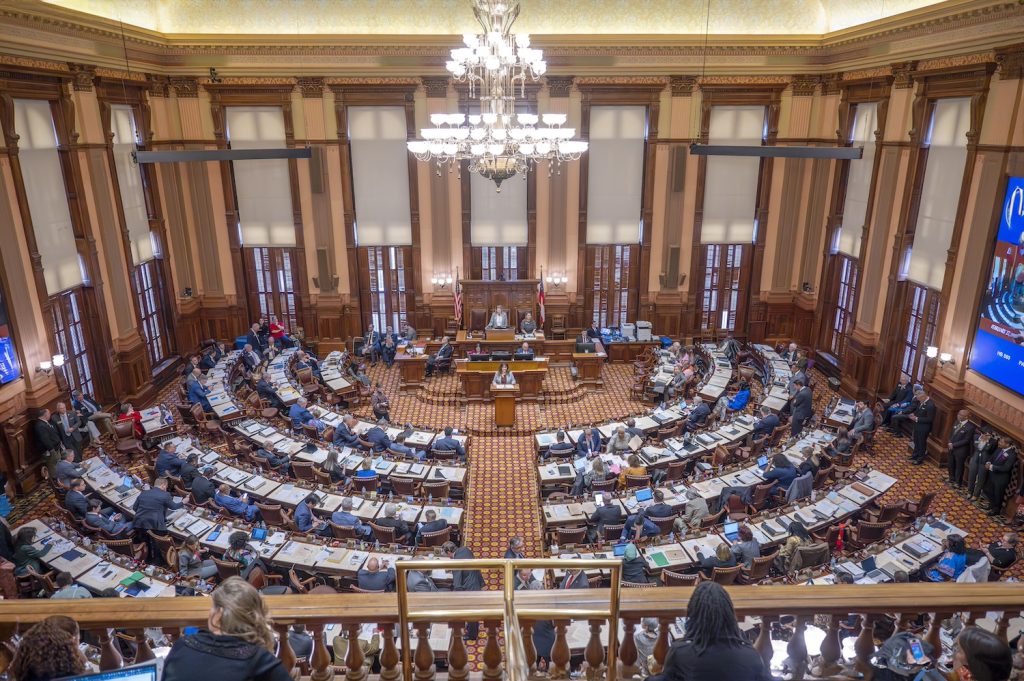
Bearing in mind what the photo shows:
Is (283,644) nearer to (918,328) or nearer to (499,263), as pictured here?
(918,328)

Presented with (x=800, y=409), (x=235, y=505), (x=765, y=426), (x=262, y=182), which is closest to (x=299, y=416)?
(x=235, y=505)

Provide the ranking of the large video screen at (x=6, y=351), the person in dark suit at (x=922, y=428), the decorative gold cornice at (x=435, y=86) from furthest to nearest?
1. the decorative gold cornice at (x=435, y=86)
2. the person in dark suit at (x=922, y=428)
3. the large video screen at (x=6, y=351)

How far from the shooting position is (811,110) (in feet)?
57.9

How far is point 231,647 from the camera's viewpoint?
245 cm

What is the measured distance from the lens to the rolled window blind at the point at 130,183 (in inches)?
596

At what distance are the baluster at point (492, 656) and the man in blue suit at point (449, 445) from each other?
9.37 metres

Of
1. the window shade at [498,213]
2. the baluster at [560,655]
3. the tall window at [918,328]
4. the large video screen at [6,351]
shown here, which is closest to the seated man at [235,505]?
the large video screen at [6,351]

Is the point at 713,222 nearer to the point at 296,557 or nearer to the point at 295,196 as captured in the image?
the point at 295,196

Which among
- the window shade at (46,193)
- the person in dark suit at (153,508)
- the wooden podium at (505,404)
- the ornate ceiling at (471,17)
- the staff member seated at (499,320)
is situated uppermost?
the ornate ceiling at (471,17)

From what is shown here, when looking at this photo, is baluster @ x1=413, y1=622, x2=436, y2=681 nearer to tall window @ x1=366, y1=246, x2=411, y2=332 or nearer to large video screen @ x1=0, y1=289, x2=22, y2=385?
large video screen @ x1=0, y1=289, x2=22, y2=385

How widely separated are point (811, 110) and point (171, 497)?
57.7 feet

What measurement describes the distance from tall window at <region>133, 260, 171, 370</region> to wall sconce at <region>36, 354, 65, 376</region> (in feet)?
10.9

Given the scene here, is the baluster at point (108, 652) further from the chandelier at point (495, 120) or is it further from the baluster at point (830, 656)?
the chandelier at point (495, 120)

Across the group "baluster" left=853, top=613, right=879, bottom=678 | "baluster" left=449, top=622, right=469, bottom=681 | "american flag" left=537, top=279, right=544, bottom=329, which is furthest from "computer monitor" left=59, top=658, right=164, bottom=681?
"american flag" left=537, top=279, right=544, bottom=329
